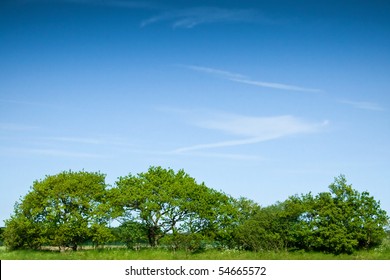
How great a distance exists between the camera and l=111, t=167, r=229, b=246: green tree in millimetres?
44062

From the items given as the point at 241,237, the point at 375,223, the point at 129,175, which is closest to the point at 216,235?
the point at 241,237

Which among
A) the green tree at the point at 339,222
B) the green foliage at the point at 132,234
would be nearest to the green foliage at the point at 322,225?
the green tree at the point at 339,222

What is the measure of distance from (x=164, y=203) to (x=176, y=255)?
6.63 meters

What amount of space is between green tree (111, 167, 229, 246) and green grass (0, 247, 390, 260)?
124 inches

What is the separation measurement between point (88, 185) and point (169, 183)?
7681 mm

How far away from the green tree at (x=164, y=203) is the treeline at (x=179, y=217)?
9 centimetres

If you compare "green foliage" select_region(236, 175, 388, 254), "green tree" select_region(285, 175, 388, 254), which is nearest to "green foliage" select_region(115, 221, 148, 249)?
"green foliage" select_region(236, 175, 388, 254)

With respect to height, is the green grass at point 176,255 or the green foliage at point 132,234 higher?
the green foliage at point 132,234

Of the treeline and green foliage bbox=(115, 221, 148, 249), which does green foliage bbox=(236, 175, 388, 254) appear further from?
green foliage bbox=(115, 221, 148, 249)

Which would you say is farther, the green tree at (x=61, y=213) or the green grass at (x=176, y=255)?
the green tree at (x=61, y=213)

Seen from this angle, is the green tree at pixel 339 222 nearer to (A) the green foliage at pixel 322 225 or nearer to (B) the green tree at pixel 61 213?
(A) the green foliage at pixel 322 225

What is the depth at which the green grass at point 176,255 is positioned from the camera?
37.0m

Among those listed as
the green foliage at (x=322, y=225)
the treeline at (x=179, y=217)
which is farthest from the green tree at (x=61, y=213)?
the green foliage at (x=322, y=225)

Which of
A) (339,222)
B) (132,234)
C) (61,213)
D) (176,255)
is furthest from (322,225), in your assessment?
(61,213)
